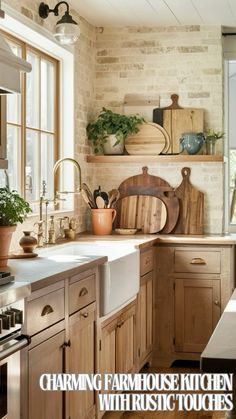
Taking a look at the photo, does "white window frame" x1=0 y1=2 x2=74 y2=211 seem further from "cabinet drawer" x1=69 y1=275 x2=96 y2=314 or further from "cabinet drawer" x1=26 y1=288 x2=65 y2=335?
"cabinet drawer" x1=26 y1=288 x2=65 y2=335

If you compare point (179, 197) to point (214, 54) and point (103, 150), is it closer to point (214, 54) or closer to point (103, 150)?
point (103, 150)

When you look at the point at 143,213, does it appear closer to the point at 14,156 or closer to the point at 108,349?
the point at 14,156

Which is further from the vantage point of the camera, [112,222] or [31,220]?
[112,222]

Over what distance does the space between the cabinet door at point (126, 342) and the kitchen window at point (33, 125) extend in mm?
1062

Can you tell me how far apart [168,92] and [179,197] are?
94 centimetres

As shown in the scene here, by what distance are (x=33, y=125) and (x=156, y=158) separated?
1328 mm

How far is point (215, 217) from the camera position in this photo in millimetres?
6250

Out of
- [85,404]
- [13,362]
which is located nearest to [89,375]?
[85,404]

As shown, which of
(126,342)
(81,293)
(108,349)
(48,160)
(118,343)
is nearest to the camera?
(81,293)

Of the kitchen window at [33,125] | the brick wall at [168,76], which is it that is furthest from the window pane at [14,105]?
the brick wall at [168,76]

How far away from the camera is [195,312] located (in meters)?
5.68

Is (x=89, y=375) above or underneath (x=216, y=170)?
underneath

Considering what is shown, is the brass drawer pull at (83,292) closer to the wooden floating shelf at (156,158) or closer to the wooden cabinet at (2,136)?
the wooden cabinet at (2,136)

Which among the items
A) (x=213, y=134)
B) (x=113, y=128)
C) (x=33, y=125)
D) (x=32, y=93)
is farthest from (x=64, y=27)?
(x=213, y=134)
